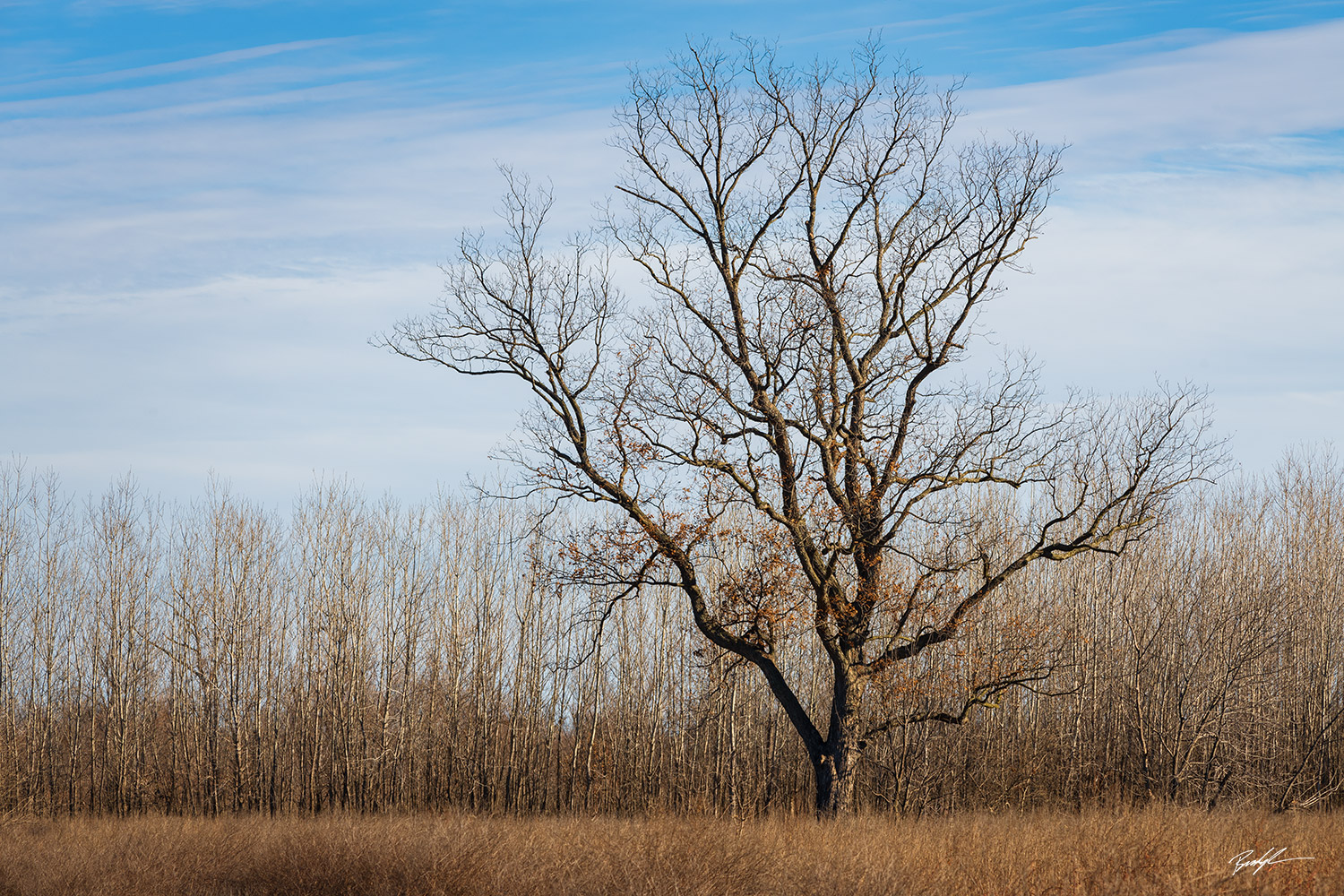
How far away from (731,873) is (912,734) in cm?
1229

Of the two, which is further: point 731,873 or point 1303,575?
point 1303,575

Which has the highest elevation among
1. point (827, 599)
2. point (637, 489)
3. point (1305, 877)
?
point (637, 489)

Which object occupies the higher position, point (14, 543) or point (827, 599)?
point (14, 543)

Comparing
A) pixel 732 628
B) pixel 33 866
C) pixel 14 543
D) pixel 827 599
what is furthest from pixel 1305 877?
pixel 14 543

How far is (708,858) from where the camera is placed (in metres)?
8.97

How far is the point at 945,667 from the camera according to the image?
17.5m

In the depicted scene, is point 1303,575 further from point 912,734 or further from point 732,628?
point 732,628
